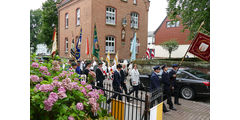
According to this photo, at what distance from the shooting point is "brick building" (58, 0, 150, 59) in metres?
19.8

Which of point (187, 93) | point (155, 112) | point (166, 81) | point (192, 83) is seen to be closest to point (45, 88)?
point (155, 112)

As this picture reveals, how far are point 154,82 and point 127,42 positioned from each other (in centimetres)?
1689

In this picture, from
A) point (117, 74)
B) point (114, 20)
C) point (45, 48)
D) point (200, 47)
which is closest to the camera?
point (200, 47)

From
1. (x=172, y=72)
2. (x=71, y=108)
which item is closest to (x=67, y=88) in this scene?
(x=71, y=108)

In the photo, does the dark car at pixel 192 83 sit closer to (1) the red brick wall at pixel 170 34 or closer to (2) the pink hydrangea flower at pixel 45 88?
(2) the pink hydrangea flower at pixel 45 88

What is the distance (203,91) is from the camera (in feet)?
24.6

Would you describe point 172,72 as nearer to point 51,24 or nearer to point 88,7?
point 88,7

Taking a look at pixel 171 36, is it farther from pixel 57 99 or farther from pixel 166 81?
pixel 57 99

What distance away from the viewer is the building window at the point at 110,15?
20.8 meters

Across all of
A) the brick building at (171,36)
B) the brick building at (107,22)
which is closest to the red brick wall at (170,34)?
the brick building at (171,36)

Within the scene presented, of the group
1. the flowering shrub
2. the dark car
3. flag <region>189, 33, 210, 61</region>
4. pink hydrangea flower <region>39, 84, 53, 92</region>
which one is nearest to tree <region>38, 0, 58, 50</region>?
the dark car

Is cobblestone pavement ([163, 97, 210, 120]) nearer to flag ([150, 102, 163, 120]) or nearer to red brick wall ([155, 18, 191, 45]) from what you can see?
flag ([150, 102, 163, 120])

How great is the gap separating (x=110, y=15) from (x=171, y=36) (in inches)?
703

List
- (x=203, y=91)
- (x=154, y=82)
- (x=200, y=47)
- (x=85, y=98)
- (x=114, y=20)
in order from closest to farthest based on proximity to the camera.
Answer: (x=85, y=98)
(x=200, y=47)
(x=154, y=82)
(x=203, y=91)
(x=114, y=20)
